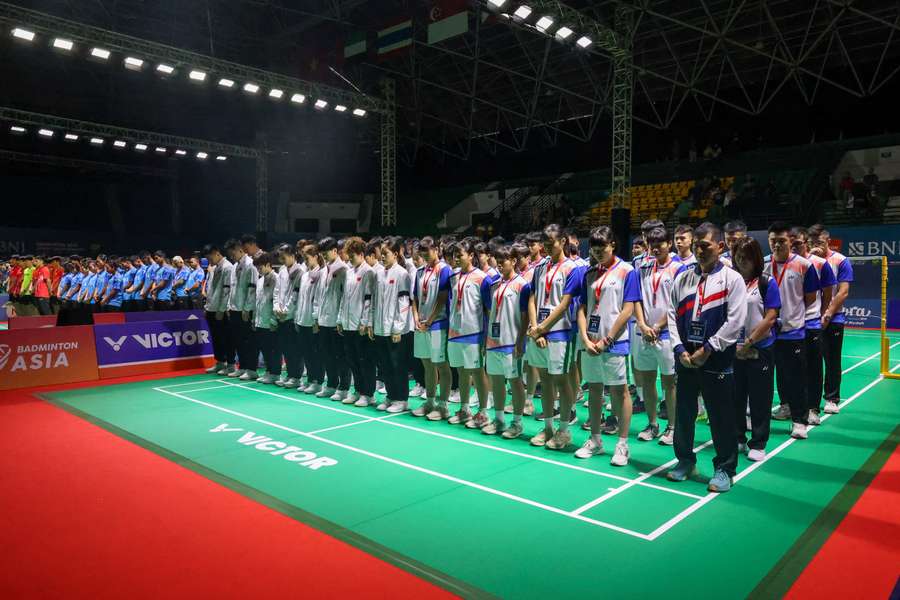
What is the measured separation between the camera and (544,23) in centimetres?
1599

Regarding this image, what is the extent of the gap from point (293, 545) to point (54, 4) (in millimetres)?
22502

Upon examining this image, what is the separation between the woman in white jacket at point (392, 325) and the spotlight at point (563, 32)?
11.3 m

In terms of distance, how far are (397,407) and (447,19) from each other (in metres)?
13.1

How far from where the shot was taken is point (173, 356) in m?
11.6

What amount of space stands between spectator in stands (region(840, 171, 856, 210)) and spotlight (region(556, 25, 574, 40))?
35.6 feet

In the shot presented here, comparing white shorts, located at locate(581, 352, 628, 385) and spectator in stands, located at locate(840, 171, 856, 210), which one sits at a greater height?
spectator in stands, located at locate(840, 171, 856, 210)

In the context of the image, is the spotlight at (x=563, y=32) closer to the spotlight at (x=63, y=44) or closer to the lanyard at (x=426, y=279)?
the lanyard at (x=426, y=279)

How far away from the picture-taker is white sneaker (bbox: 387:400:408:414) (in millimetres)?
8023

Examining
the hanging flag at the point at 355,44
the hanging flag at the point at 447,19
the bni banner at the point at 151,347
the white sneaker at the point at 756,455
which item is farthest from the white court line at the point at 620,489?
the hanging flag at the point at 355,44

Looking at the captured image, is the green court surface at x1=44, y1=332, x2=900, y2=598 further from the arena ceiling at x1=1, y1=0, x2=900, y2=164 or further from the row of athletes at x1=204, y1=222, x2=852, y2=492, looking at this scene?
the arena ceiling at x1=1, y1=0, x2=900, y2=164

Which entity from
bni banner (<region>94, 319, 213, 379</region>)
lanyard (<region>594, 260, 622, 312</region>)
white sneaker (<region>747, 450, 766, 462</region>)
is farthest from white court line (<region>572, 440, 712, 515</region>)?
bni banner (<region>94, 319, 213, 379</region>)

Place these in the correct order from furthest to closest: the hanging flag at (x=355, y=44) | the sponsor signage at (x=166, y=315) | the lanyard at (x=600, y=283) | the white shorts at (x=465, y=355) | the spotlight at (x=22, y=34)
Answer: the hanging flag at (x=355, y=44)
the spotlight at (x=22, y=34)
the sponsor signage at (x=166, y=315)
the white shorts at (x=465, y=355)
the lanyard at (x=600, y=283)

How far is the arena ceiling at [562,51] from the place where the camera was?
1861 cm

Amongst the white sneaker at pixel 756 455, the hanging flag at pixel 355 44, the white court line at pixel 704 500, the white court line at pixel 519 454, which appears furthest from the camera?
the hanging flag at pixel 355 44
